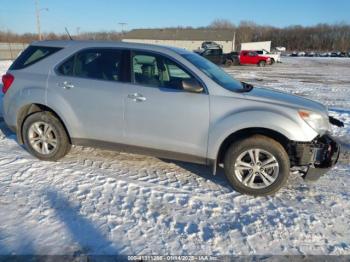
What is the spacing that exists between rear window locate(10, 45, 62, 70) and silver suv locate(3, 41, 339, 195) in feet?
0.06

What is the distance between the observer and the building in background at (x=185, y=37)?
2591 inches

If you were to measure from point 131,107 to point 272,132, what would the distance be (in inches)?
74.1

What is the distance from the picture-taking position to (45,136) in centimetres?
484

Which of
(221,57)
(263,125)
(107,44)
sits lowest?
(263,125)

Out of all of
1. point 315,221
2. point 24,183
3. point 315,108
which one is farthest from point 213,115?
point 24,183

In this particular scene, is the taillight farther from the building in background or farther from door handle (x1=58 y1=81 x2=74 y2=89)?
the building in background

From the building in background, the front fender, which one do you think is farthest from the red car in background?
the building in background

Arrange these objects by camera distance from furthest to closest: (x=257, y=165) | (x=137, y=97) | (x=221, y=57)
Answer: (x=221, y=57), (x=137, y=97), (x=257, y=165)

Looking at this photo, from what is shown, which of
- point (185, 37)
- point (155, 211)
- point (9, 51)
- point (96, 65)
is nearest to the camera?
point (155, 211)

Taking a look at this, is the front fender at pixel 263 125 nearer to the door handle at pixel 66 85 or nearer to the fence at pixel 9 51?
the door handle at pixel 66 85

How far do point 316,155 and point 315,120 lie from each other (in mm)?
433

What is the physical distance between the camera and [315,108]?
4020 mm

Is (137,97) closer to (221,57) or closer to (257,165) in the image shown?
(257,165)

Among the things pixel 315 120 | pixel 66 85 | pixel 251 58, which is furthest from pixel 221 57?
pixel 315 120
